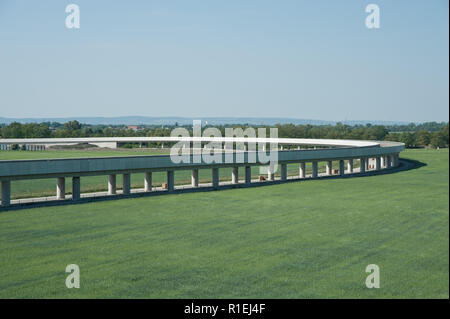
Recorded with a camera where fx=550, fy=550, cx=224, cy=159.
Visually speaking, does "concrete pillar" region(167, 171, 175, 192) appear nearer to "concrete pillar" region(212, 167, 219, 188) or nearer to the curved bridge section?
the curved bridge section

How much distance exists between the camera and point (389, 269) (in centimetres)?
1725

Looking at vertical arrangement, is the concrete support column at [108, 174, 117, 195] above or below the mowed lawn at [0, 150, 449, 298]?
above

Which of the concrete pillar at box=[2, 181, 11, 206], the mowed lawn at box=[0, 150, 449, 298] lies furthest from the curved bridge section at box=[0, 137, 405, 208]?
the mowed lawn at box=[0, 150, 449, 298]

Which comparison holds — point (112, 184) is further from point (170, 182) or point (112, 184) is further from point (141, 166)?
point (170, 182)

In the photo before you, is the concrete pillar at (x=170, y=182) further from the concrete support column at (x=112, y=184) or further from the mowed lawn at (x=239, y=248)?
the mowed lawn at (x=239, y=248)

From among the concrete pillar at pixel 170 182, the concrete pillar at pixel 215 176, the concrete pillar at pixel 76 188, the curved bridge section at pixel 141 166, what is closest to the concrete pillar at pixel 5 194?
the curved bridge section at pixel 141 166

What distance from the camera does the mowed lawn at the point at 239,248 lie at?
628 inches

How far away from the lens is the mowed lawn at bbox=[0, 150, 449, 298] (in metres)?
15.9

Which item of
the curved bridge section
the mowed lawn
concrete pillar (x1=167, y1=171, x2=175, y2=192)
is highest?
the curved bridge section

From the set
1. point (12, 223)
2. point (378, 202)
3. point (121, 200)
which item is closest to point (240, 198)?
point (121, 200)

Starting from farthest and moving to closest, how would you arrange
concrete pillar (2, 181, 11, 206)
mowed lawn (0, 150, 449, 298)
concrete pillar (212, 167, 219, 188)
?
concrete pillar (212, 167, 219, 188), concrete pillar (2, 181, 11, 206), mowed lawn (0, 150, 449, 298)

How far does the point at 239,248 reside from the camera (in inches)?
878

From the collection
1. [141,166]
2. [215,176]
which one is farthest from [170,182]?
[215,176]
